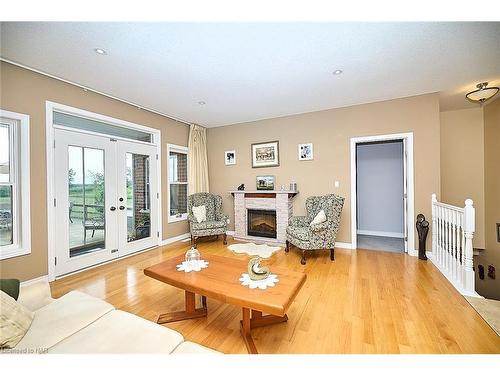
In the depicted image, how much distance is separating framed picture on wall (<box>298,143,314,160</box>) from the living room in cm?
2

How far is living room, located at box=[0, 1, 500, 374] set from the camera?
1687 mm

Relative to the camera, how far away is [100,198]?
3414mm

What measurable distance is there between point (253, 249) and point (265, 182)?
1.53 metres

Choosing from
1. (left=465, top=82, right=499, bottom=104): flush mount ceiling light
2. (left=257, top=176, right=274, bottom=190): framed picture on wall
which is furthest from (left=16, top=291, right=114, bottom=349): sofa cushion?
(left=465, top=82, right=499, bottom=104): flush mount ceiling light

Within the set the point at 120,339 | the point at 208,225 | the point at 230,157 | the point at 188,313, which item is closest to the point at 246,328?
the point at 188,313

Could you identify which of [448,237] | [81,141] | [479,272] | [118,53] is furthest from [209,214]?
[479,272]

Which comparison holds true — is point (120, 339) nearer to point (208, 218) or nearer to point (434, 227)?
point (208, 218)

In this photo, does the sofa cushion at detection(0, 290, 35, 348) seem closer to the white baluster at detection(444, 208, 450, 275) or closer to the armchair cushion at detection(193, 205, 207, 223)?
the armchair cushion at detection(193, 205, 207, 223)

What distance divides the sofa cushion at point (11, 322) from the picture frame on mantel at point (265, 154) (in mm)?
4155

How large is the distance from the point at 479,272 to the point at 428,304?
11.2 feet

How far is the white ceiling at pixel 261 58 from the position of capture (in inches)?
78.5

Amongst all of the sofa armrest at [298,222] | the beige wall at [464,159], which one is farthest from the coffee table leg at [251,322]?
the beige wall at [464,159]

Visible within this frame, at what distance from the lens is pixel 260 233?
15.6 feet

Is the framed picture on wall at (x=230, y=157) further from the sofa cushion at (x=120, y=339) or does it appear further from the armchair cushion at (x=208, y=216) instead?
the sofa cushion at (x=120, y=339)
